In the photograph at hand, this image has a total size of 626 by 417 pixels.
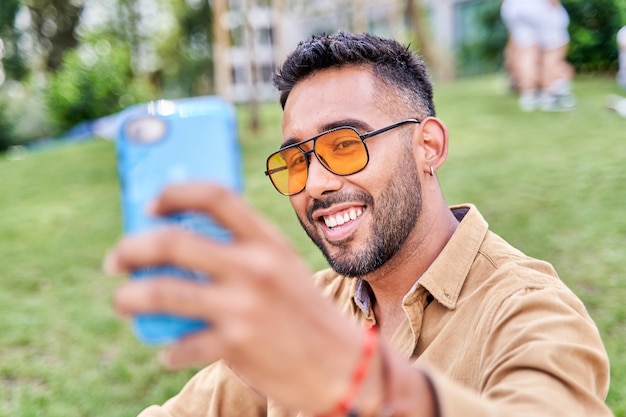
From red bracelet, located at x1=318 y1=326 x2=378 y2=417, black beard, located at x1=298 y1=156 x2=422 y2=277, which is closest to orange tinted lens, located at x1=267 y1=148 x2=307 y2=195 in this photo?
black beard, located at x1=298 y1=156 x2=422 y2=277

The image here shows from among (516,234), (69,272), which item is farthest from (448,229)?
(69,272)

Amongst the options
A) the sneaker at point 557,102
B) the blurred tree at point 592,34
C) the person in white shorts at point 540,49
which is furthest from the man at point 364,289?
the blurred tree at point 592,34

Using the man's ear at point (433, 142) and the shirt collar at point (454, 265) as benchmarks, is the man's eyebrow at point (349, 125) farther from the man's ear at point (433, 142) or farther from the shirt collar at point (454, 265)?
the shirt collar at point (454, 265)

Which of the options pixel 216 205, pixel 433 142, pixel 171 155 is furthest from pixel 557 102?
pixel 216 205

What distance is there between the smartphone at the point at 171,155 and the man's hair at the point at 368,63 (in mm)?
1060

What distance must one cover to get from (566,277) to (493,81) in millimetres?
8542

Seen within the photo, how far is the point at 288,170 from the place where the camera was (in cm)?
212

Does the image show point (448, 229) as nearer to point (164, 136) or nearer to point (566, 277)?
point (164, 136)

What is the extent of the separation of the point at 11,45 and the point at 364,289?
24565 millimetres

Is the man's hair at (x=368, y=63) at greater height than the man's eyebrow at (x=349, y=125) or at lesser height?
Result: greater

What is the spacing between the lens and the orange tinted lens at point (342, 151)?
6.43 feet

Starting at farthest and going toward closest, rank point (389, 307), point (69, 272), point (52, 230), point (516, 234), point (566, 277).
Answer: point (52, 230), point (69, 272), point (516, 234), point (566, 277), point (389, 307)

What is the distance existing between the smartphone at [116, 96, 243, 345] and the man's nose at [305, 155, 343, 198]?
88cm

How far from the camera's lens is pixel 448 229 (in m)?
2.15
